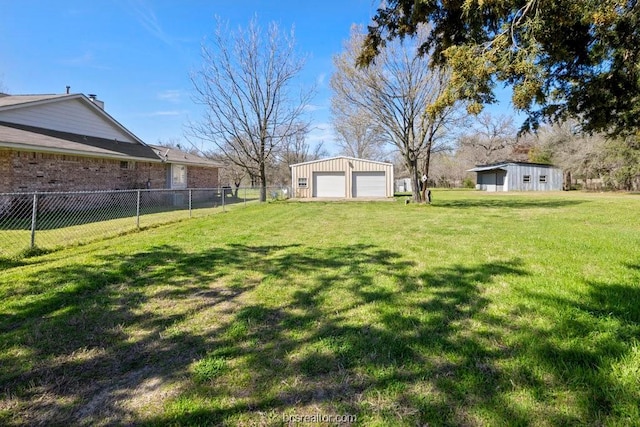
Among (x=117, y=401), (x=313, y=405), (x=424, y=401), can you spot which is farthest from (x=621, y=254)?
(x=117, y=401)

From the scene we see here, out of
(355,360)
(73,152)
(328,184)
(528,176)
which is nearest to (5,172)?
(73,152)

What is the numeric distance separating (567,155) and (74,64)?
37821 millimetres

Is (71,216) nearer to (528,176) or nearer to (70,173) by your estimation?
(70,173)

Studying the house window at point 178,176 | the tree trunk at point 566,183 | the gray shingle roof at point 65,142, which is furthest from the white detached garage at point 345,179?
the tree trunk at point 566,183

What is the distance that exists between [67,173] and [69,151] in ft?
3.92

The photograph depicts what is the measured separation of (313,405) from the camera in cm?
180

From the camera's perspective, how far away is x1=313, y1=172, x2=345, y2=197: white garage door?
24.5 metres

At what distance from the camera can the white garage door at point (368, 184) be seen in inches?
956

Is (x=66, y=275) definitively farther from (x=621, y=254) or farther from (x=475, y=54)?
(x=621, y=254)

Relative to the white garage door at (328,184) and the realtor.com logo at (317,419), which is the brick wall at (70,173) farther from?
the realtor.com logo at (317,419)

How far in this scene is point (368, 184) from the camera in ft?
79.9

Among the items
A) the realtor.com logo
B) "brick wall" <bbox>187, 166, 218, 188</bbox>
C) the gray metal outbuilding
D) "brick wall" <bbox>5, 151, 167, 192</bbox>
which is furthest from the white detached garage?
the realtor.com logo

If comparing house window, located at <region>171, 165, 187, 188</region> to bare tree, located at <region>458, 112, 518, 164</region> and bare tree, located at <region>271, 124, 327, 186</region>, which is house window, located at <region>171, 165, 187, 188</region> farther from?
bare tree, located at <region>458, 112, 518, 164</region>

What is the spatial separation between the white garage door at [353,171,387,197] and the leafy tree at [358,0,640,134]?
16702 mm
